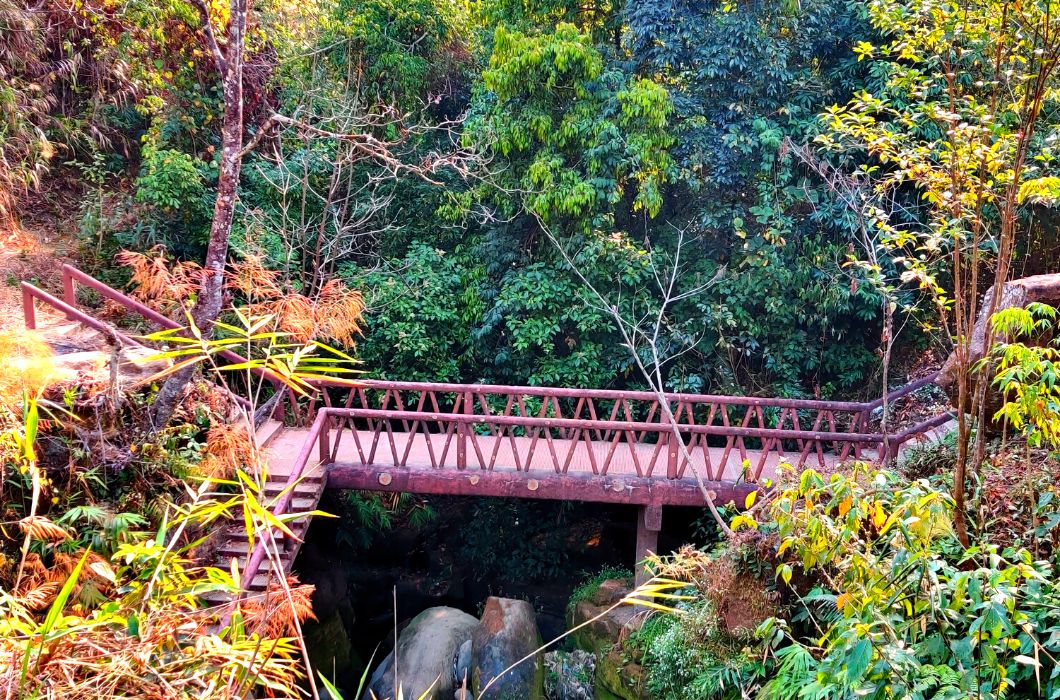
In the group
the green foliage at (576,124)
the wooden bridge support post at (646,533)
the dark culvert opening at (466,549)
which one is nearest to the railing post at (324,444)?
the dark culvert opening at (466,549)

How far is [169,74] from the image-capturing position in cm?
952

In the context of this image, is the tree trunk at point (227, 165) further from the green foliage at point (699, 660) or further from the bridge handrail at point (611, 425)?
the green foliage at point (699, 660)

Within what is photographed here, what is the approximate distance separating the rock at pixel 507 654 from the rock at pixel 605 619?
46cm

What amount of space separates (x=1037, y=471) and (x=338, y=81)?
8.82 metres

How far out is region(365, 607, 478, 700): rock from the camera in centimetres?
617

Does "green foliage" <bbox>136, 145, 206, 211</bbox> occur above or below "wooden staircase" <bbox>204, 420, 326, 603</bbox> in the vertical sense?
above

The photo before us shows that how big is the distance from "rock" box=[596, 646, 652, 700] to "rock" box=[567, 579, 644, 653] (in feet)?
0.48

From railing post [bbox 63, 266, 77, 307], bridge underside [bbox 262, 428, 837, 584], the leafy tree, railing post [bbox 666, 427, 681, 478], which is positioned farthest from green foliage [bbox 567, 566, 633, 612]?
railing post [bbox 63, 266, 77, 307]

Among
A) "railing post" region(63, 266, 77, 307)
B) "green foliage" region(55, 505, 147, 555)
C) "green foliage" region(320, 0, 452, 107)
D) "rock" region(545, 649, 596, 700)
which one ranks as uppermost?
"green foliage" region(320, 0, 452, 107)

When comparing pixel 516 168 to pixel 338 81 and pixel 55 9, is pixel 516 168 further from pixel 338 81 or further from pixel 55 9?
pixel 55 9

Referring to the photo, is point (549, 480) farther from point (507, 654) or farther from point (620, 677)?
point (620, 677)

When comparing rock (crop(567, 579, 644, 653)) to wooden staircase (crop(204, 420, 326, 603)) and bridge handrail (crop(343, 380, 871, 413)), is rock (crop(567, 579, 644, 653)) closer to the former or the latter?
bridge handrail (crop(343, 380, 871, 413))

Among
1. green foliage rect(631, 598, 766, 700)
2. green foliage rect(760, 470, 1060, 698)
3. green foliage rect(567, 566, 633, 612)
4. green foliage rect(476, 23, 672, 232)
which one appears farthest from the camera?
green foliage rect(476, 23, 672, 232)

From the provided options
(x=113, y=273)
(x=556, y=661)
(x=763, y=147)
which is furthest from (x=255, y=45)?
(x=556, y=661)
